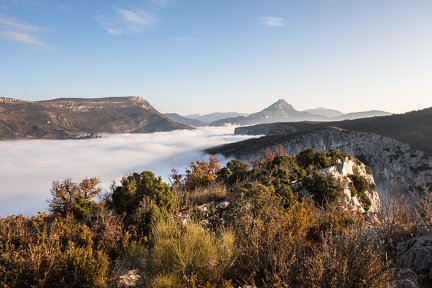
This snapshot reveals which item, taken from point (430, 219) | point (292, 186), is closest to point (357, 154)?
point (292, 186)

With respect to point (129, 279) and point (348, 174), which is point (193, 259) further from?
point (348, 174)

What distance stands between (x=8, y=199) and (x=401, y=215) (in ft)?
501

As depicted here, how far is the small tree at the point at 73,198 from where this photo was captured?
953 centimetres

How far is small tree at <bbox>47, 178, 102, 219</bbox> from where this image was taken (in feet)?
31.3

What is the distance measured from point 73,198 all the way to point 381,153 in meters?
55.2

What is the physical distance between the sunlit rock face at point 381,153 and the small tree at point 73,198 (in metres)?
37.5

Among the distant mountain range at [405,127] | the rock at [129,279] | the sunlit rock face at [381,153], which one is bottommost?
the sunlit rock face at [381,153]

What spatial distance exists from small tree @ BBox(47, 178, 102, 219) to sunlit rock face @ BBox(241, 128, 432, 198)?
37464mm

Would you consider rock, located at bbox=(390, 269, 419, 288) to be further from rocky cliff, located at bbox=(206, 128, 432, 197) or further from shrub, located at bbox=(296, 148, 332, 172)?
rocky cliff, located at bbox=(206, 128, 432, 197)

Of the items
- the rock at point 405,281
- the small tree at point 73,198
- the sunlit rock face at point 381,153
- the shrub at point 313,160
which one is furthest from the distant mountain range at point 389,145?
the rock at point 405,281

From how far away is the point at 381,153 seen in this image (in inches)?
2032

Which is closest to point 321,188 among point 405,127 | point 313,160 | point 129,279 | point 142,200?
point 313,160

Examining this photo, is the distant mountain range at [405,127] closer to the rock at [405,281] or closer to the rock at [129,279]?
the rock at [405,281]

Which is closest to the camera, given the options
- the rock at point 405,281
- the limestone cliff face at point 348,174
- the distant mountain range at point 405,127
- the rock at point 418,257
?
the rock at point 405,281
